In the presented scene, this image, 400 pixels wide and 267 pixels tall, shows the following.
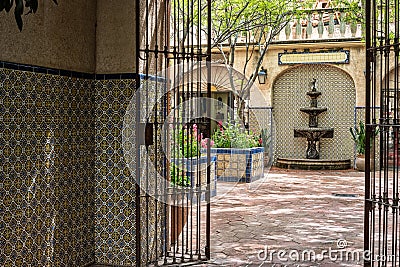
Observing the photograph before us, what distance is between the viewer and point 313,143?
54.6 ft

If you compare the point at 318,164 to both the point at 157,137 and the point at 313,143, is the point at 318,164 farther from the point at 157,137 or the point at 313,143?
the point at 157,137

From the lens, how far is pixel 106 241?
17.3ft

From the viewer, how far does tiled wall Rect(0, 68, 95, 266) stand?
4133 millimetres

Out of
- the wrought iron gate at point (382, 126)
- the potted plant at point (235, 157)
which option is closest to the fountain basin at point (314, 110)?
the potted plant at point (235, 157)

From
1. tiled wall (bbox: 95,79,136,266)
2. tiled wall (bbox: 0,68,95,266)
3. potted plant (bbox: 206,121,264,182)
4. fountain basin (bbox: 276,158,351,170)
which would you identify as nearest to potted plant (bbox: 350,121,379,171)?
fountain basin (bbox: 276,158,351,170)

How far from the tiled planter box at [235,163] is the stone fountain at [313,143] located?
4.07 m

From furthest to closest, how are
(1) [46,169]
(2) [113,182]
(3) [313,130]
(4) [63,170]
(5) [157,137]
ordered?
(3) [313,130] → (5) [157,137] → (2) [113,182] → (4) [63,170] → (1) [46,169]

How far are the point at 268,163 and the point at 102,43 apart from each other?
1202cm

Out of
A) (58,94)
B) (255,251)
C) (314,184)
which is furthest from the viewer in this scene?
(314,184)

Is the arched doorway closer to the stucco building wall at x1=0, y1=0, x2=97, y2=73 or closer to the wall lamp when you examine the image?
the wall lamp

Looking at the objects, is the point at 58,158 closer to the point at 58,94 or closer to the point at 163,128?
the point at 58,94

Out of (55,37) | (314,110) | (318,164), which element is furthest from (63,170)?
(314,110)

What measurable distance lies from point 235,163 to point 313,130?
5.07 meters

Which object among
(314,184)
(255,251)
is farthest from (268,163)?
(255,251)
